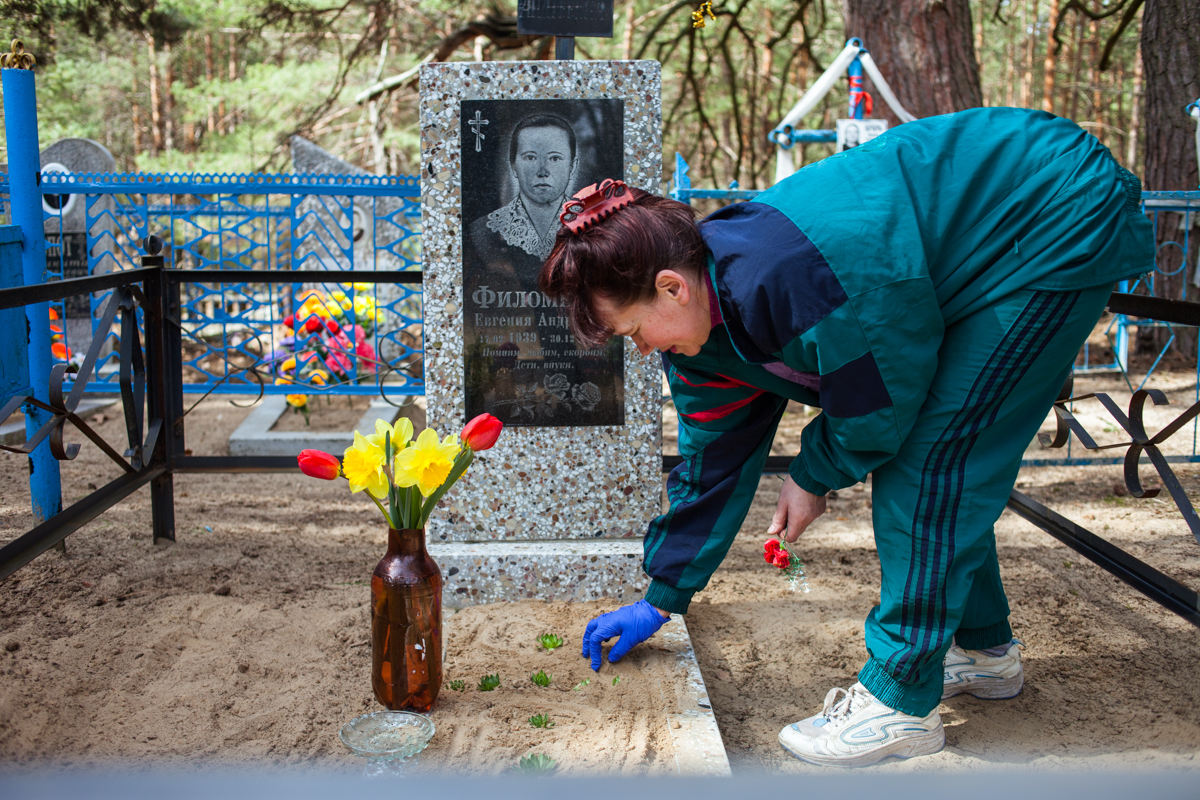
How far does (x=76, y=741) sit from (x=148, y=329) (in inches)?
65.8

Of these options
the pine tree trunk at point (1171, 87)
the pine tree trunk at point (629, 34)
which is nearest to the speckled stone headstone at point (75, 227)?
the pine tree trunk at point (629, 34)

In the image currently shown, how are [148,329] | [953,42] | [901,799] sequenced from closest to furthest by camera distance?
[901,799]
[148,329]
[953,42]

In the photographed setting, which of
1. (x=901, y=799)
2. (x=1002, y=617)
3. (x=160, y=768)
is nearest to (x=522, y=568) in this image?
(x=160, y=768)

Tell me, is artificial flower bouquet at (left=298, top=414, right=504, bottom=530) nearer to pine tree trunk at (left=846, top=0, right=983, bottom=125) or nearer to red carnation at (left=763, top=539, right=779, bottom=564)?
red carnation at (left=763, top=539, right=779, bottom=564)

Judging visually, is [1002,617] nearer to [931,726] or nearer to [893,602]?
[931,726]

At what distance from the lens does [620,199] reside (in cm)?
169

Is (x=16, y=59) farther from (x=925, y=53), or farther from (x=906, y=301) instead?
(x=925, y=53)

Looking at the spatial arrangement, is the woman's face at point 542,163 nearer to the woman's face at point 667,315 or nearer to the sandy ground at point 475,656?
the woman's face at point 667,315

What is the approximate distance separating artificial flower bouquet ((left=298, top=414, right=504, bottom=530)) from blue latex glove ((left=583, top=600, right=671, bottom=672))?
57 centimetres

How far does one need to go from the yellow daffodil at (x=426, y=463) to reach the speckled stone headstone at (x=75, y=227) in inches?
222

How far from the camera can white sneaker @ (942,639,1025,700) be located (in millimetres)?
2254

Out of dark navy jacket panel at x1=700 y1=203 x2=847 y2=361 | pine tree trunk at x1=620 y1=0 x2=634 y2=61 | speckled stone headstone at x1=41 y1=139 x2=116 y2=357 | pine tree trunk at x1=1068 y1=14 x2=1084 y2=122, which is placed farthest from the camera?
pine tree trunk at x1=1068 y1=14 x2=1084 y2=122

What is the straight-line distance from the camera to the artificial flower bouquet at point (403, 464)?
1.92 metres

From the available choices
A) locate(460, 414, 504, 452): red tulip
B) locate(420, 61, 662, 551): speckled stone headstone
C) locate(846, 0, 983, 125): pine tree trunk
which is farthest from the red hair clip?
locate(846, 0, 983, 125): pine tree trunk
